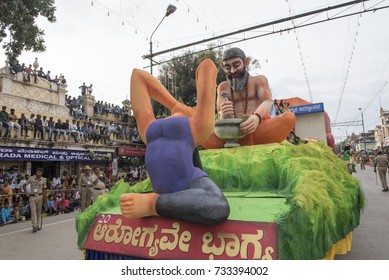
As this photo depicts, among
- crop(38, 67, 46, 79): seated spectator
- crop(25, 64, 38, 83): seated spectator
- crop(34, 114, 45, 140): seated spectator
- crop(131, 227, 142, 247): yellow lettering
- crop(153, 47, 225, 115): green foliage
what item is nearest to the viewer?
crop(131, 227, 142, 247): yellow lettering

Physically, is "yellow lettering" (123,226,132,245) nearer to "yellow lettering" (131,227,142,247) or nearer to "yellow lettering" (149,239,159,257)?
"yellow lettering" (131,227,142,247)

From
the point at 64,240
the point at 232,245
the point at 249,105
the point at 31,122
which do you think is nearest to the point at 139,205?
the point at 232,245

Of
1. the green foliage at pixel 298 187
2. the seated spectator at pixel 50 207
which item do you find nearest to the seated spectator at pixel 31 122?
the seated spectator at pixel 50 207

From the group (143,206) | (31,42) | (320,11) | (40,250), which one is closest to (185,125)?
(143,206)

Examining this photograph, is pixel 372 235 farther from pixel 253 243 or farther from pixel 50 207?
pixel 50 207

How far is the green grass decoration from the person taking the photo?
1978 millimetres

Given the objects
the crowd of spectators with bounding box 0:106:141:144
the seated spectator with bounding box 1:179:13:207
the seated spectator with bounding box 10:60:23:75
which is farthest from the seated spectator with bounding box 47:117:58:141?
the seated spectator with bounding box 1:179:13:207

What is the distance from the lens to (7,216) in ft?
26.4

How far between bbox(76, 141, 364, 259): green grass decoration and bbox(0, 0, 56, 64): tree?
17.3ft

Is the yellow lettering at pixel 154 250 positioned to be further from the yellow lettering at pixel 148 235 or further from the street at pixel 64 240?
the street at pixel 64 240

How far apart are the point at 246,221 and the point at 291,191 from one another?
0.58 meters

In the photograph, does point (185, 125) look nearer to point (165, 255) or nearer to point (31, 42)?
point (165, 255)

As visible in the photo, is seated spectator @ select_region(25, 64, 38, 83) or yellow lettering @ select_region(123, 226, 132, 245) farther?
seated spectator @ select_region(25, 64, 38, 83)

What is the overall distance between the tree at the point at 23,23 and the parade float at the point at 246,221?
5.39m
